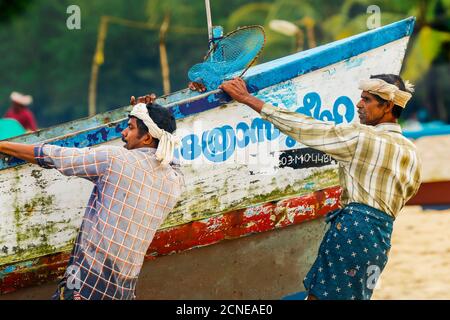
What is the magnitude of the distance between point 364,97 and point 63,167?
58.8 inches

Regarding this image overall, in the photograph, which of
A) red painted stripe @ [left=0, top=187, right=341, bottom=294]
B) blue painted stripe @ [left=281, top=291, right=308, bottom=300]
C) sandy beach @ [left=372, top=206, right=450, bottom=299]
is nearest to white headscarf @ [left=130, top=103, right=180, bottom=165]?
red painted stripe @ [left=0, top=187, right=341, bottom=294]

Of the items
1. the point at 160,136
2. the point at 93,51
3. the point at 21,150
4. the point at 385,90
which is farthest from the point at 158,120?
the point at 93,51

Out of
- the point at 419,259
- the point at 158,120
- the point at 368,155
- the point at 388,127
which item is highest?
the point at 158,120

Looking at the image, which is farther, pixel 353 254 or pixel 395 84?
pixel 395 84

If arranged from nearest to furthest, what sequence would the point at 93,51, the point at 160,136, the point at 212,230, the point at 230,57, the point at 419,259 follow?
the point at 160,136
the point at 230,57
the point at 212,230
the point at 419,259
the point at 93,51

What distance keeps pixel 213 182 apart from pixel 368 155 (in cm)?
160

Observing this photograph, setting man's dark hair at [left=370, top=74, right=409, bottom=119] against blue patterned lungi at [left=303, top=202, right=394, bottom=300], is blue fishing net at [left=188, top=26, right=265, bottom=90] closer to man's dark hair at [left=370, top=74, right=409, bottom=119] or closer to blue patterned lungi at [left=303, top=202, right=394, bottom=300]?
Result: man's dark hair at [left=370, top=74, right=409, bottom=119]

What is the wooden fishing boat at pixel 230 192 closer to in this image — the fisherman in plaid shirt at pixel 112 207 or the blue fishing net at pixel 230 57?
the blue fishing net at pixel 230 57

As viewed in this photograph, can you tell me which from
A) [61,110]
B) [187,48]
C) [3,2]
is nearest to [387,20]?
[3,2]

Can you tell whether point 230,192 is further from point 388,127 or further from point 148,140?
point 388,127

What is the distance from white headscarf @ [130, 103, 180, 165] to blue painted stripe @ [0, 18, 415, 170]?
0.79 metres

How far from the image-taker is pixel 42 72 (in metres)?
64.1

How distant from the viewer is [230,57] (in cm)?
491
